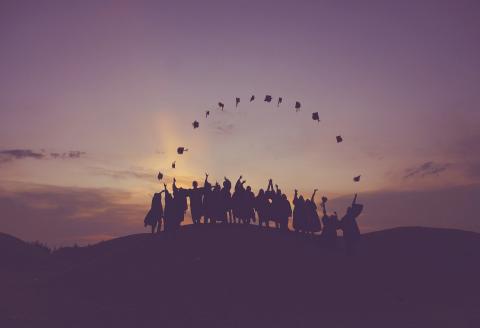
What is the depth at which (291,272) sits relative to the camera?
17.4 m

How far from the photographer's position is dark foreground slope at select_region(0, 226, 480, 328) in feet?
43.5

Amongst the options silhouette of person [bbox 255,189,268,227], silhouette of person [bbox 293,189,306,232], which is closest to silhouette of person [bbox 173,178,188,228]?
silhouette of person [bbox 255,189,268,227]

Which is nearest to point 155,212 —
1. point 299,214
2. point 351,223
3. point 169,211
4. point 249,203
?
point 169,211

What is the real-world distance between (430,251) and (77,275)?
665 inches

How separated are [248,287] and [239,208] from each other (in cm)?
606

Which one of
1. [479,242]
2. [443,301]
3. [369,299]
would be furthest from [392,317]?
[479,242]

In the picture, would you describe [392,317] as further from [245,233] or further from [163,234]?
[163,234]

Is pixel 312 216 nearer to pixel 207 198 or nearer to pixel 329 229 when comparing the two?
pixel 329 229

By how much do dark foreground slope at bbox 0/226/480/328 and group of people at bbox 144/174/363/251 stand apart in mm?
776

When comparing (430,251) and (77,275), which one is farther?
(430,251)

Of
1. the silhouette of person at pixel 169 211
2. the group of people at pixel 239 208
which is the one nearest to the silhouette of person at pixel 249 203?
the group of people at pixel 239 208

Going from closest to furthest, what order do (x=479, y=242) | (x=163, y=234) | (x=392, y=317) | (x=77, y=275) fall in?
(x=392, y=317), (x=77, y=275), (x=163, y=234), (x=479, y=242)

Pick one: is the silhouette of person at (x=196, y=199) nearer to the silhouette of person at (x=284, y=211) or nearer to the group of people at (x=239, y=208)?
the group of people at (x=239, y=208)

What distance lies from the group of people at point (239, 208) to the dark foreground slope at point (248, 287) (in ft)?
2.55
